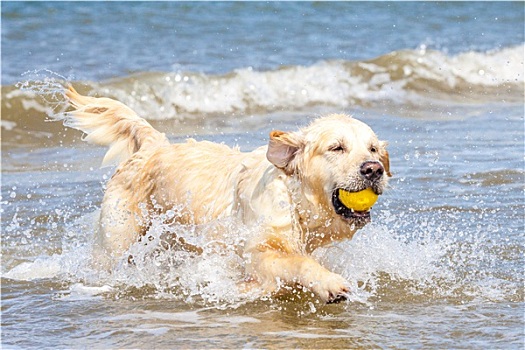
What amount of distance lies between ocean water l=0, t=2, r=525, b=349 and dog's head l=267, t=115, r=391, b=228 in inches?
19.8

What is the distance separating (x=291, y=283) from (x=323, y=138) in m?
0.88

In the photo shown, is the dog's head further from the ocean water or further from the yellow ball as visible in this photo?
the ocean water

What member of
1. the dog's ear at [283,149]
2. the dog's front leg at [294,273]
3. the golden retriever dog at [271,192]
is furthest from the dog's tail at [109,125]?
the dog's front leg at [294,273]

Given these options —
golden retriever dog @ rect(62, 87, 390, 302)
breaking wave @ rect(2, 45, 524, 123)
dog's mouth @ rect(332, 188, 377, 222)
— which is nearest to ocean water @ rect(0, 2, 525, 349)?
breaking wave @ rect(2, 45, 524, 123)

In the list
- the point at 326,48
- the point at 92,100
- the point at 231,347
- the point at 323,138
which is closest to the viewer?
the point at 231,347

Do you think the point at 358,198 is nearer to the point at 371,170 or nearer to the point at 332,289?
the point at 371,170

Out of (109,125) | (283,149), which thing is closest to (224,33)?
(109,125)

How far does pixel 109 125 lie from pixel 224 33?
12116 millimetres

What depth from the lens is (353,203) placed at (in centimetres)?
513

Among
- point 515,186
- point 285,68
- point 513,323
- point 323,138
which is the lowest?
point 513,323

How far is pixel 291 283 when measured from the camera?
5133 millimetres

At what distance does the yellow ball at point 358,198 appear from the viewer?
511cm

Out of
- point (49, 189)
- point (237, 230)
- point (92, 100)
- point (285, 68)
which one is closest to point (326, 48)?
point (285, 68)

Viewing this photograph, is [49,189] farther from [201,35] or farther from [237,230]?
[201,35]
